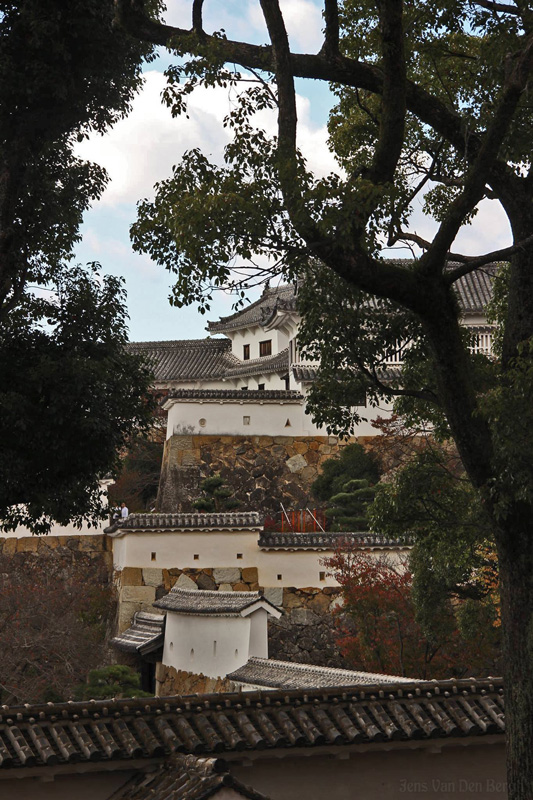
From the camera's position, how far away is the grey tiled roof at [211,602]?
1722 centimetres

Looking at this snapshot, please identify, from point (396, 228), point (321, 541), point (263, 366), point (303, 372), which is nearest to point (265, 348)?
point (263, 366)

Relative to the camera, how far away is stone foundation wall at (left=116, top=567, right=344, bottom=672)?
21375 mm

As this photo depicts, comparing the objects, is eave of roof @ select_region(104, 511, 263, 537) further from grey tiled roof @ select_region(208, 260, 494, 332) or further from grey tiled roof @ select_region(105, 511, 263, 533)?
grey tiled roof @ select_region(208, 260, 494, 332)

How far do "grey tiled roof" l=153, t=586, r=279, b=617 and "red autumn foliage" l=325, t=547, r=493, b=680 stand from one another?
2311mm

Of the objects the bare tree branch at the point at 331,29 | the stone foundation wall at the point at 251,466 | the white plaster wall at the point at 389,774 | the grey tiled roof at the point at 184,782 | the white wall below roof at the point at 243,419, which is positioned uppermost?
the bare tree branch at the point at 331,29

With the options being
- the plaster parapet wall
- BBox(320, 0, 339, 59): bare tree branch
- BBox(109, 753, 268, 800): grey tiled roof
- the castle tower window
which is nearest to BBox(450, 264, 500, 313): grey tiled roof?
the castle tower window

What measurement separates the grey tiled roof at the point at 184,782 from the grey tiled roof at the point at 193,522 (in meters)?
14.2

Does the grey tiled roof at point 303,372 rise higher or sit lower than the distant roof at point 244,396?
higher

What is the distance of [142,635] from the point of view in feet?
67.3

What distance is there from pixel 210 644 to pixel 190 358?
867 inches

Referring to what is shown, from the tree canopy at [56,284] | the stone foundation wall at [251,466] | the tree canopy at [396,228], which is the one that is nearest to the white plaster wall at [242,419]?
the stone foundation wall at [251,466]

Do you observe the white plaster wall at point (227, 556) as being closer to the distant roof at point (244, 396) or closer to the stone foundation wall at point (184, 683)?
the stone foundation wall at point (184, 683)

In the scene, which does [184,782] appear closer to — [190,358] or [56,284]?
[56,284]

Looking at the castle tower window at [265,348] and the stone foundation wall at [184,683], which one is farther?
the castle tower window at [265,348]
